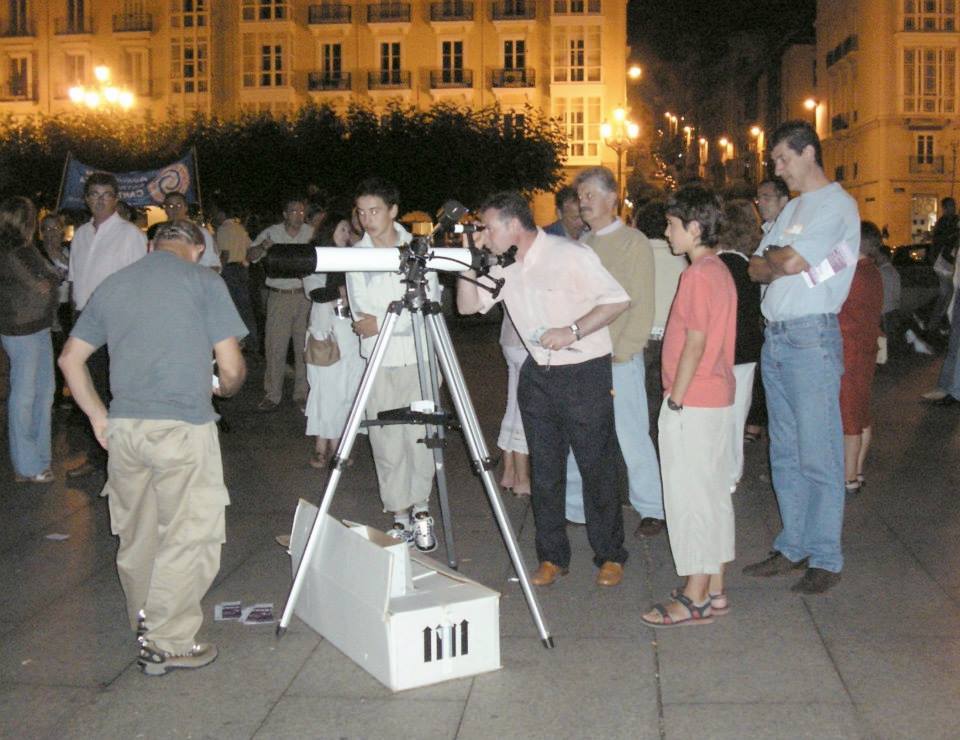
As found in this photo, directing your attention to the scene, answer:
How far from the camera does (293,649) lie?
4836mm

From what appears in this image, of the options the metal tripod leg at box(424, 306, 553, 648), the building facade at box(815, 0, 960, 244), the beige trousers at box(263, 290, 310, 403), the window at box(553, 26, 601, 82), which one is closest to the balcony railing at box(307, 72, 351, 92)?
the window at box(553, 26, 601, 82)

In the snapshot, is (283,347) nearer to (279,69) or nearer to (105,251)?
(105,251)

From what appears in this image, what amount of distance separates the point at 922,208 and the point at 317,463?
51474mm

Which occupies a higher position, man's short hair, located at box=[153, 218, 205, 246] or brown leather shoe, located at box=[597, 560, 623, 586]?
man's short hair, located at box=[153, 218, 205, 246]

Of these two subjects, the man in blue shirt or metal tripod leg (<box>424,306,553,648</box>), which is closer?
metal tripod leg (<box>424,306,553,648</box>)

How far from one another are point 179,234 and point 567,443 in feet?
6.82

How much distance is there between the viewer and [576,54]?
50.9 metres

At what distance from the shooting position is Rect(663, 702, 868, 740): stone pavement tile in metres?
3.95

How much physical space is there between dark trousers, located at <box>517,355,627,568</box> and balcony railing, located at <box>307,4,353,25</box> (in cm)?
4896

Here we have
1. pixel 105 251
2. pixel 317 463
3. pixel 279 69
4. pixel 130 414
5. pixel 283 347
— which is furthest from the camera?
pixel 279 69

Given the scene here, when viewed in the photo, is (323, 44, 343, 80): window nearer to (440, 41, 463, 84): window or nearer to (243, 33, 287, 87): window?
(243, 33, 287, 87): window

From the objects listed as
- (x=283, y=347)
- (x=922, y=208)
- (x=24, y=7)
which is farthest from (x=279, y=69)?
(x=283, y=347)

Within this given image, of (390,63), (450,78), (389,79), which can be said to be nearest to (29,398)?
(450,78)

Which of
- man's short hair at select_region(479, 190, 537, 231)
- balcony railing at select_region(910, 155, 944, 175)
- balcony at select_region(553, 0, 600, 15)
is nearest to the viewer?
man's short hair at select_region(479, 190, 537, 231)
